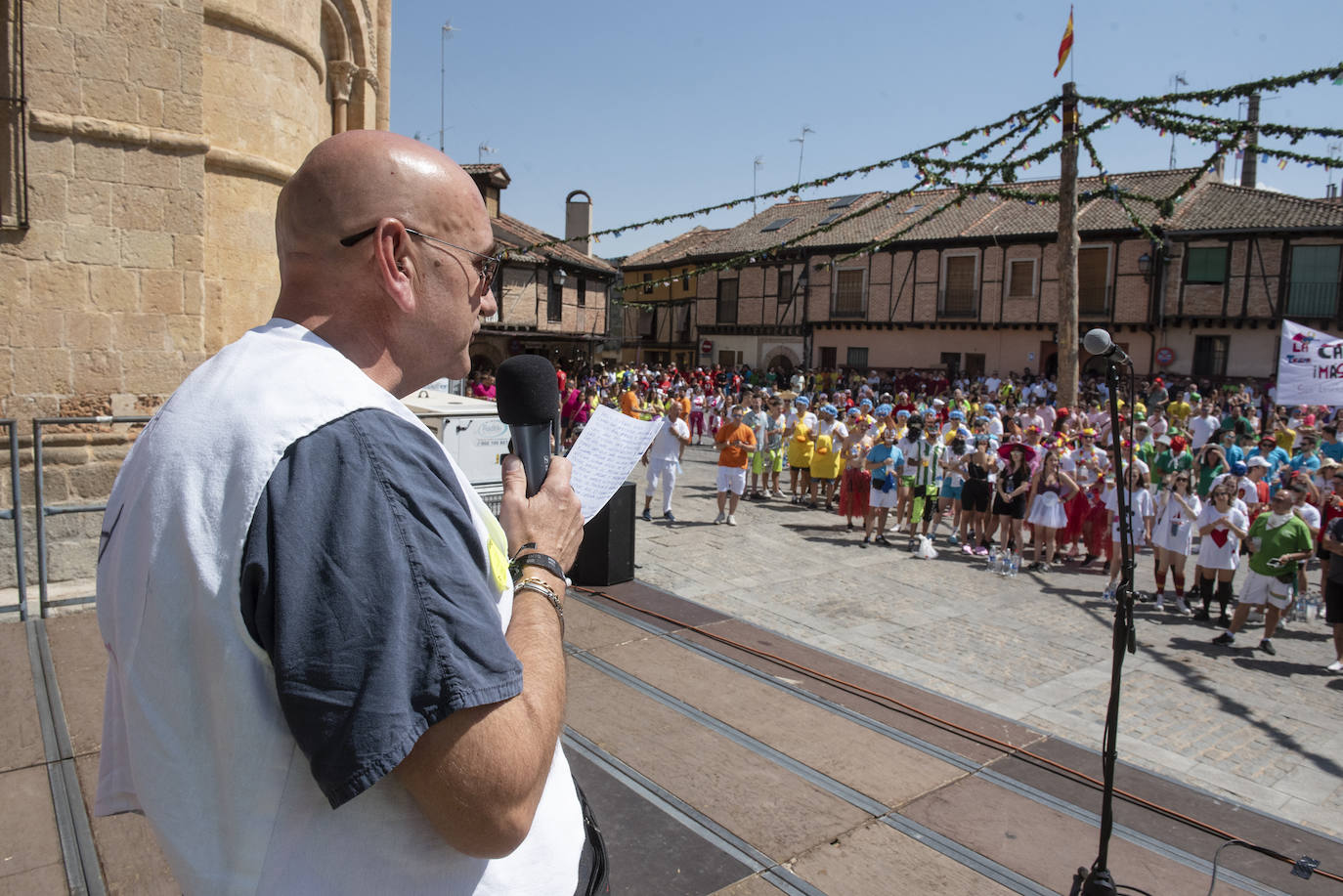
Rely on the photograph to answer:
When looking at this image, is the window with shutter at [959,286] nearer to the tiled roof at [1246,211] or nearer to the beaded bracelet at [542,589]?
the tiled roof at [1246,211]

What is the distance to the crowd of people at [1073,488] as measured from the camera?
816cm

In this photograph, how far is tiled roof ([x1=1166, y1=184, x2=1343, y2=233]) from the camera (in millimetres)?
25969

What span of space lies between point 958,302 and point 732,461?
2334 cm

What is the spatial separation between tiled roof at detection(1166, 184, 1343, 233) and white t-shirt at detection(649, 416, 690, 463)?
2332 cm

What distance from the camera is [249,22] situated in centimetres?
767

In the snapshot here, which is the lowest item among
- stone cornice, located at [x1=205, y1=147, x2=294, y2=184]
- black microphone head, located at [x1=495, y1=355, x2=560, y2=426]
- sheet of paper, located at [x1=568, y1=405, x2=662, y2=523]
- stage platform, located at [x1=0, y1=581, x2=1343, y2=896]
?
stage platform, located at [x1=0, y1=581, x2=1343, y2=896]

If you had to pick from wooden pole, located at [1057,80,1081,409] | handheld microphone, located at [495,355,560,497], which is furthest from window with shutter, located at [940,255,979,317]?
handheld microphone, located at [495,355,560,497]

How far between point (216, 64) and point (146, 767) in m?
8.32

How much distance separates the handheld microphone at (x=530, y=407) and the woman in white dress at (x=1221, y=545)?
8948 millimetres

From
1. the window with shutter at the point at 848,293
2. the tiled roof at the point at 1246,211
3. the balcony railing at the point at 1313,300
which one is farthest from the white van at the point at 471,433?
the window with shutter at the point at 848,293

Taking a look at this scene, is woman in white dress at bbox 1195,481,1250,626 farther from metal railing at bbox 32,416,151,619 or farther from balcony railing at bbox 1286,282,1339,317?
balcony railing at bbox 1286,282,1339,317

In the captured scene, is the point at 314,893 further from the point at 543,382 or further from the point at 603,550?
the point at 603,550

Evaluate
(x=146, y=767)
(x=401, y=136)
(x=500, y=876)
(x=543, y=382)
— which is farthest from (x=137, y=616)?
(x=543, y=382)

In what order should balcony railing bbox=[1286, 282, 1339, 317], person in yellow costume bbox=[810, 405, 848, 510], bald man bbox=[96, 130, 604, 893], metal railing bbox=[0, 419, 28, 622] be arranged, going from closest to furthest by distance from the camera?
bald man bbox=[96, 130, 604, 893] → metal railing bbox=[0, 419, 28, 622] → person in yellow costume bbox=[810, 405, 848, 510] → balcony railing bbox=[1286, 282, 1339, 317]
